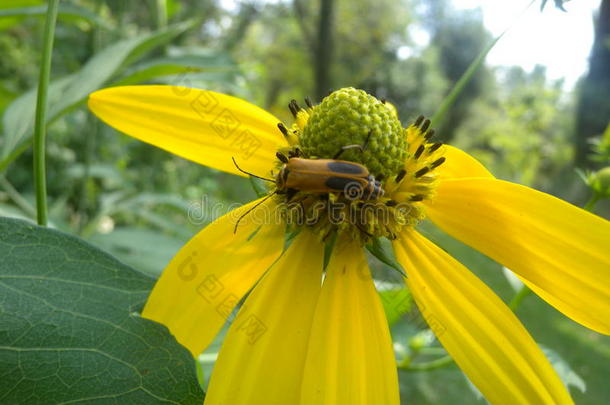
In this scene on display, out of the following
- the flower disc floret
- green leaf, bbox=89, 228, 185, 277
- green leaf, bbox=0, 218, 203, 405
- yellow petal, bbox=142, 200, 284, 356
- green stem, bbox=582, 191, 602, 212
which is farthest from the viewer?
green leaf, bbox=89, 228, 185, 277

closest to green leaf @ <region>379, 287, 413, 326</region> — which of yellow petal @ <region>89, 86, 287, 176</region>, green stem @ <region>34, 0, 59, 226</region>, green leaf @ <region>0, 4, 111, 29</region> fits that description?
yellow petal @ <region>89, 86, 287, 176</region>

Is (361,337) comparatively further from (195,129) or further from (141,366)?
(195,129)

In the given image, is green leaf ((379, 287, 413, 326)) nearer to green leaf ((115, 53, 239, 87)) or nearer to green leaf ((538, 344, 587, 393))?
green leaf ((538, 344, 587, 393))

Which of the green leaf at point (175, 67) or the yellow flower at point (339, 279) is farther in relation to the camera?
the green leaf at point (175, 67)

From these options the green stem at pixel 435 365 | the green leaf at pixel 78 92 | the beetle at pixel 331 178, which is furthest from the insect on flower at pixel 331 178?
the green stem at pixel 435 365

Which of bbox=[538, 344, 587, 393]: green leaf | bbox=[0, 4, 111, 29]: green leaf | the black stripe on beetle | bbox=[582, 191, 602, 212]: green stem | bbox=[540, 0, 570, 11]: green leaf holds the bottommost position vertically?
bbox=[538, 344, 587, 393]: green leaf

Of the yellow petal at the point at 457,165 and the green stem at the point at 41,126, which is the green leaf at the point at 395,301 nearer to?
the yellow petal at the point at 457,165
